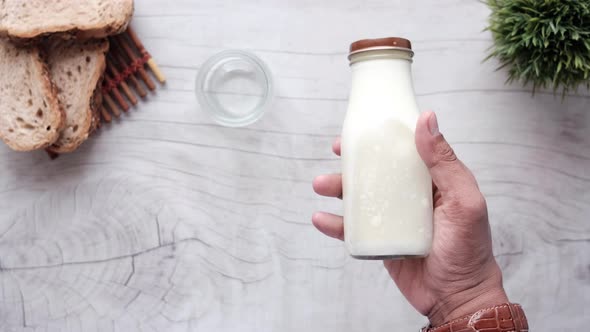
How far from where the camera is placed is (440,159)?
2.02 feet

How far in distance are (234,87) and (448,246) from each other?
0.46 m

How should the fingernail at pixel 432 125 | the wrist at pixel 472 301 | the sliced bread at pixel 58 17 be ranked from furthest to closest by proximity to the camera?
1. the sliced bread at pixel 58 17
2. the wrist at pixel 472 301
3. the fingernail at pixel 432 125

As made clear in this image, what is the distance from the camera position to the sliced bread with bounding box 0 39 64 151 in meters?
0.86

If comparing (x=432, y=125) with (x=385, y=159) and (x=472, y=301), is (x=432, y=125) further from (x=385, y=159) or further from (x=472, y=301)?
(x=472, y=301)

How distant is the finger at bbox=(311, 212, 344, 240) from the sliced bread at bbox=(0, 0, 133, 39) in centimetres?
45

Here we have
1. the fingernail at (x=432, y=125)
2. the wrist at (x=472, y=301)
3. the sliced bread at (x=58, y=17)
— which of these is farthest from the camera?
the sliced bread at (x=58, y=17)

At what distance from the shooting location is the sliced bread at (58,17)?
33.0 inches

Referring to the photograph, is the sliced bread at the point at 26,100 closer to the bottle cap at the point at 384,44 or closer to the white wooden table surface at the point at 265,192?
the white wooden table surface at the point at 265,192

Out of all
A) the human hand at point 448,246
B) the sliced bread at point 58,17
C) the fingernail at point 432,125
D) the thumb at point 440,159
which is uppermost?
the sliced bread at point 58,17

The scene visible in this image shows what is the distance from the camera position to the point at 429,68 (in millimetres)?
910

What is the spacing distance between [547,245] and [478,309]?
31cm

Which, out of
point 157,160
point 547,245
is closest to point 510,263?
point 547,245

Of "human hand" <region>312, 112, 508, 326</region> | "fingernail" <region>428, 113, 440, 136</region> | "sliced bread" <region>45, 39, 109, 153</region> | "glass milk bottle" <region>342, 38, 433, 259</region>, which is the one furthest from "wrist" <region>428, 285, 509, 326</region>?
"sliced bread" <region>45, 39, 109, 153</region>

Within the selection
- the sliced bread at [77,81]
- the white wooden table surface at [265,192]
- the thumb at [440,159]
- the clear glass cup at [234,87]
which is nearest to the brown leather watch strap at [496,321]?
the thumb at [440,159]
